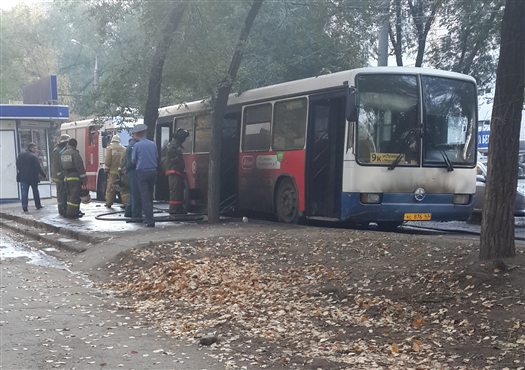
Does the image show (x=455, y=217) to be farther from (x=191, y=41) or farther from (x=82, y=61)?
(x=82, y=61)

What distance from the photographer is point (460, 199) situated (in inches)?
581

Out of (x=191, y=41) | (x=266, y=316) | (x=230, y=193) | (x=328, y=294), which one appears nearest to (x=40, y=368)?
(x=266, y=316)

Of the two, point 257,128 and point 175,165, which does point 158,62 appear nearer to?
point 175,165

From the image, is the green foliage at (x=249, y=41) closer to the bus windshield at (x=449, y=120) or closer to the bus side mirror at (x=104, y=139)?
the bus windshield at (x=449, y=120)

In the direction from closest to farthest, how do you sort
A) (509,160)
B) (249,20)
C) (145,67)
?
(509,160) → (249,20) → (145,67)

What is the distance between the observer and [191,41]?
16609mm

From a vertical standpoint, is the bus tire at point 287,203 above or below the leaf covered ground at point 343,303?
above

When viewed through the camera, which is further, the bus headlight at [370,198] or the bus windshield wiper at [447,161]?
the bus windshield wiper at [447,161]

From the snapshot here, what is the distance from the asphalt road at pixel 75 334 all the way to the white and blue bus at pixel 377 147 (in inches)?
227

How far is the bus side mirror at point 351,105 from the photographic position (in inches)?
539

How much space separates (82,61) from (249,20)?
155 ft

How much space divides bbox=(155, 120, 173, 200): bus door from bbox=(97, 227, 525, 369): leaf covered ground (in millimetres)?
10494

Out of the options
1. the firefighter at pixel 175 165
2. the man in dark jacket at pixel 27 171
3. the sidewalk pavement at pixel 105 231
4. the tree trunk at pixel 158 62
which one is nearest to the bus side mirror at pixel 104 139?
the man in dark jacket at pixel 27 171

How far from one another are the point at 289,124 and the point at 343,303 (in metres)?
8.34
